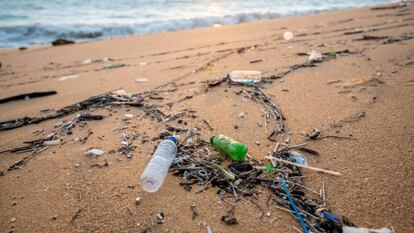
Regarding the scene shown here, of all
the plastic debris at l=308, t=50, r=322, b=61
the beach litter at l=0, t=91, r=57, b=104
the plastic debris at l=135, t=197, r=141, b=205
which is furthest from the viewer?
the plastic debris at l=308, t=50, r=322, b=61

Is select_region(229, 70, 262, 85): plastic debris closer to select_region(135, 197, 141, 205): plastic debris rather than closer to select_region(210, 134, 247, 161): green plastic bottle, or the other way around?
select_region(210, 134, 247, 161): green plastic bottle

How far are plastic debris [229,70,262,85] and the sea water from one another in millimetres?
7615

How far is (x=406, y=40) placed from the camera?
3.90 metres

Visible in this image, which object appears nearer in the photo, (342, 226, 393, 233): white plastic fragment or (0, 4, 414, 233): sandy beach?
(342, 226, 393, 233): white plastic fragment

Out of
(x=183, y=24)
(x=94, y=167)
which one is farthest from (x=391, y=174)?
(x=183, y=24)

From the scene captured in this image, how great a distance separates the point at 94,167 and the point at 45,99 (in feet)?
6.42

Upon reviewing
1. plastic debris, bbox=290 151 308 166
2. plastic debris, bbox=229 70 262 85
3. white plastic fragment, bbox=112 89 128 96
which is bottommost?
plastic debris, bbox=290 151 308 166

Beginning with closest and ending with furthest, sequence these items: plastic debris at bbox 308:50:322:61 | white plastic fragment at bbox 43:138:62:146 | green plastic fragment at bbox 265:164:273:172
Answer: green plastic fragment at bbox 265:164:273:172 → white plastic fragment at bbox 43:138:62:146 → plastic debris at bbox 308:50:322:61

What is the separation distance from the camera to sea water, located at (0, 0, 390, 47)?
9.66 m

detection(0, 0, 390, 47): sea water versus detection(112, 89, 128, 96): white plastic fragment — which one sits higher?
detection(0, 0, 390, 47): sea water

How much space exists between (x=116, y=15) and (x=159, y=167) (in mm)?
12683

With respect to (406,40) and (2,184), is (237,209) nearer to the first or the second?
(2,184)

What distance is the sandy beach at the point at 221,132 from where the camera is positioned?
1.33m

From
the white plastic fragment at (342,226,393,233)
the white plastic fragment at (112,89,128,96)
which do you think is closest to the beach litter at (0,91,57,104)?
the white plastic fragment at (112,89,128,96)
